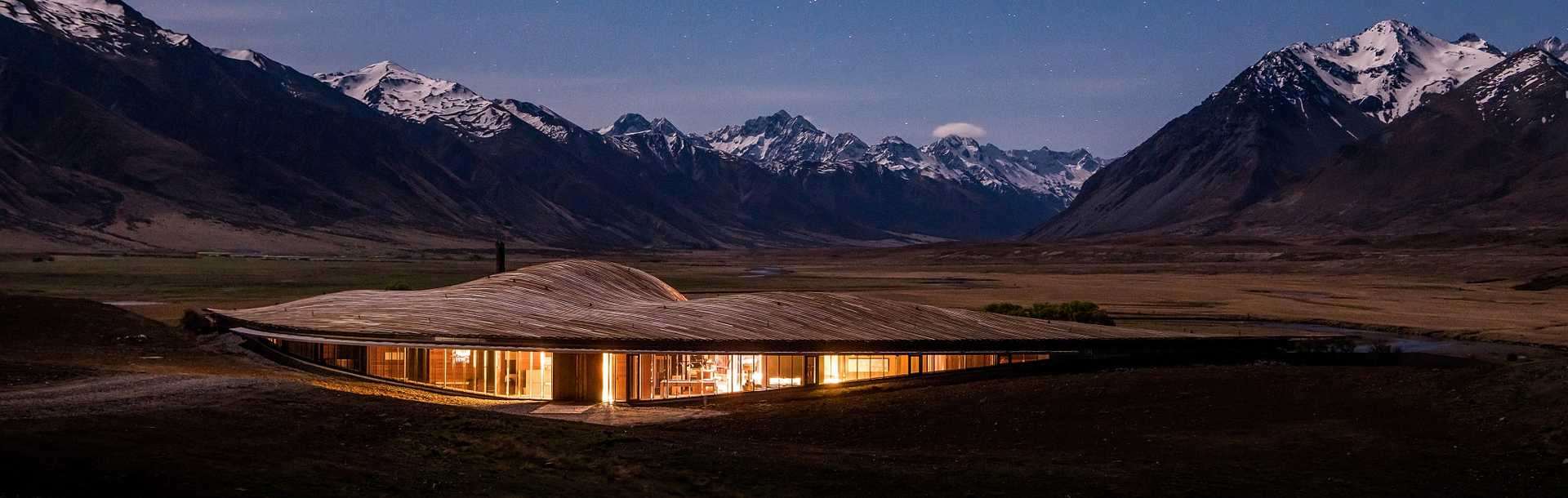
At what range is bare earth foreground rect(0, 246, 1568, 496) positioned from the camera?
2011 cm

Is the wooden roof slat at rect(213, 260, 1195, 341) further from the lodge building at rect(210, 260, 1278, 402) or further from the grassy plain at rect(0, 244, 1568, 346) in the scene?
the grassy plain at rect(0, 244, 1568, 346)

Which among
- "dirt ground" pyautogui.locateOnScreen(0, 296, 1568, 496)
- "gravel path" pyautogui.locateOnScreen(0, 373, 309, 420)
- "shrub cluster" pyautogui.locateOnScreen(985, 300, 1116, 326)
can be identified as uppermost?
"shrub cluster" pyautogui.locateOnScreen(985, 300, 1116, 326)

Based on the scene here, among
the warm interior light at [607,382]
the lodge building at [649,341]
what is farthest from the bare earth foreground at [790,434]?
the warm interior light at [607,382]

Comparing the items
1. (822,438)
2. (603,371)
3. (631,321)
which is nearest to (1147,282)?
(631,321)

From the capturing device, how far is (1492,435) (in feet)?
94.2

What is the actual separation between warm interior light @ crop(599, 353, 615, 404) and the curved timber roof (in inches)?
24.3

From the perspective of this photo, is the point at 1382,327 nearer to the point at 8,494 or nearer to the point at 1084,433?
the point at 1084,433

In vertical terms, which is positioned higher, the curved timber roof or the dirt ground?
the curved timber roof

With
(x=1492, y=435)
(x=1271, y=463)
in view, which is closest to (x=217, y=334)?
(x=1271, y=463)

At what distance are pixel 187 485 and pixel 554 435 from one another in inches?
360

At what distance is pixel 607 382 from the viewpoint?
127ft

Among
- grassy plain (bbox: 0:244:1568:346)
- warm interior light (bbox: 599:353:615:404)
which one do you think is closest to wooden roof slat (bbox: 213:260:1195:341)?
warm interior light (bbox: 599:353:615:404)

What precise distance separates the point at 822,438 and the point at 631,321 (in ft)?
42.4

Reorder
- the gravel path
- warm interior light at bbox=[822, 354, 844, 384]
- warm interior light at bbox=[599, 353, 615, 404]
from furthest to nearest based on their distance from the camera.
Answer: warm interior light at bbox=[822, 354, 844, 384], warm interior light at bbox=[599, 353, 615, 404], the gravel path
